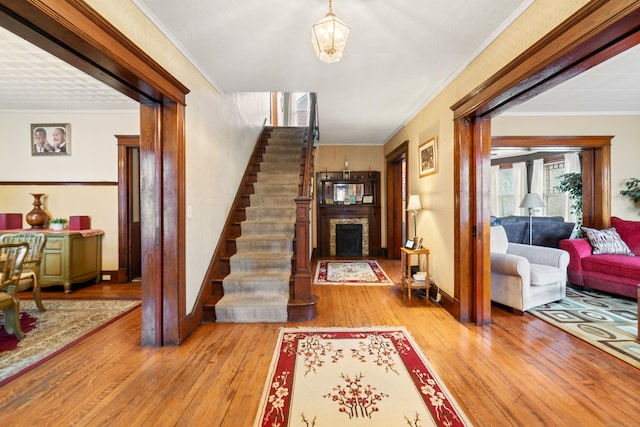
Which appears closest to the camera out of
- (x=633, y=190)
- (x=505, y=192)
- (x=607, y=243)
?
(x=607, y=243)

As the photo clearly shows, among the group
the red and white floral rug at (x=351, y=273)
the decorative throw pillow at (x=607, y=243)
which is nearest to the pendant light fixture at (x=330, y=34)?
the red and white floral rug at (x=351, y=273)

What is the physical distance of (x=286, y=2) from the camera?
1884mm

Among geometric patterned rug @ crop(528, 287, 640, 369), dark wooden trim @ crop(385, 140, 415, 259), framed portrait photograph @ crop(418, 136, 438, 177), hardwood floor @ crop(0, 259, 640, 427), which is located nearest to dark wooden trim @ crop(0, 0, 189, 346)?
hardwood floor @ crop(0, 259, 640, 427)

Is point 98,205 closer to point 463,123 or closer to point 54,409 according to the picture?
point 54,409

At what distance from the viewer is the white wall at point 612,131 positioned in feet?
14.0

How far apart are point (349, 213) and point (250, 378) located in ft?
15.6

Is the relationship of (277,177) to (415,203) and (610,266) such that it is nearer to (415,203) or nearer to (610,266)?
(415,203)

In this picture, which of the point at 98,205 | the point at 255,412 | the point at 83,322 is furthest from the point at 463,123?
the point at 98,205

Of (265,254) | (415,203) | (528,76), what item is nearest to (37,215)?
(265,254)

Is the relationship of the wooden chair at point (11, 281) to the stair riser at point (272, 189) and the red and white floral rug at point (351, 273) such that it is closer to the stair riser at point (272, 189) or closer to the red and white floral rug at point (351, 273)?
the stair riser at point (272, 189)

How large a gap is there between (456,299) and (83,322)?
3.85 m

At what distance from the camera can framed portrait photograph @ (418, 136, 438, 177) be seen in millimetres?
3461

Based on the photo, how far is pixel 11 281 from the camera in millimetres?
2383

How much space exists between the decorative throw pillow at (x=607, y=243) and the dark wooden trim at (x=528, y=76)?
7.92 ft
